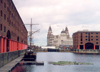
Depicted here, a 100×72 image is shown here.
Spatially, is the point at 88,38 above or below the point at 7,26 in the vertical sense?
below

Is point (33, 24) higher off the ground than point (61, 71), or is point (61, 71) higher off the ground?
point (33, 24)

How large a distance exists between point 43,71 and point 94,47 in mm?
119863

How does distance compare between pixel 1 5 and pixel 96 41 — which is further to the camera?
pixel 96 41

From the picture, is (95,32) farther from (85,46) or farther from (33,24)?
(33,24)

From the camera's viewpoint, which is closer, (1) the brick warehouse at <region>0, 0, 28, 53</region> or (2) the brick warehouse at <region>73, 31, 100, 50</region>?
(1) the brick warehouse at <region>0, 0, 28, 53</region>

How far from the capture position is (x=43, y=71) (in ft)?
132

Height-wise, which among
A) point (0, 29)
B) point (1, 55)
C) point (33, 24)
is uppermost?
point (33, 24)

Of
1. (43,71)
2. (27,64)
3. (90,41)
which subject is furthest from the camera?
(90,41)

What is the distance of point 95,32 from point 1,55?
420 feet

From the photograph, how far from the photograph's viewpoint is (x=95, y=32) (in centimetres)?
15412

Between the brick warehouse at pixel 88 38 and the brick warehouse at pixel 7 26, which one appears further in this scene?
the brick warehouse at pixel 88 38

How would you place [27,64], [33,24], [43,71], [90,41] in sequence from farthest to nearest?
[90,41]
[33,24]
[27,64]
[43,71]

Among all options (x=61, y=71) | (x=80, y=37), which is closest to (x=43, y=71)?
(x=61, y=71)

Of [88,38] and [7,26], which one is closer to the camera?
[7,26]
